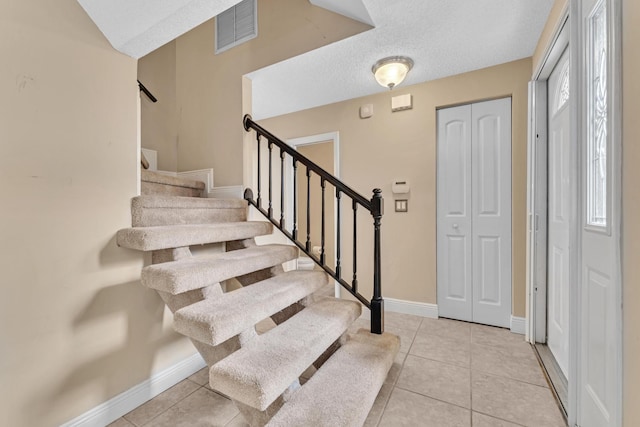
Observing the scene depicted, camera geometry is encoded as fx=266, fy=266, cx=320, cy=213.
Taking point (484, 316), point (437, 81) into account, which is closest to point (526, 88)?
point (437, 81)


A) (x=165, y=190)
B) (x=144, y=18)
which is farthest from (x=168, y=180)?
(x=144, y=18)

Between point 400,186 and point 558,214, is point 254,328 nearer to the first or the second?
point 400,186

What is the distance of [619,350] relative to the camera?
2.99 ft

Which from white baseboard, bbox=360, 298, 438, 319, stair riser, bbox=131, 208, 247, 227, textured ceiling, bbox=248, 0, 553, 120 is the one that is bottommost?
white baseboard, bbox=360, 298, 438, 319

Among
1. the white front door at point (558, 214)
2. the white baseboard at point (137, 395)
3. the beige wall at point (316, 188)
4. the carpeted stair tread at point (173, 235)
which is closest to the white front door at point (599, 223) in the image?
the white front door at point (558, 214)

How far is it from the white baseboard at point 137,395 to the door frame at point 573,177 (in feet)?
6.91

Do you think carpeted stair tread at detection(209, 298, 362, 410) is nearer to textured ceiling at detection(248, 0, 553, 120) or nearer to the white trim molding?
the white trim molding

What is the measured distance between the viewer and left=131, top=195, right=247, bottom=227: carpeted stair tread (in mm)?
1530

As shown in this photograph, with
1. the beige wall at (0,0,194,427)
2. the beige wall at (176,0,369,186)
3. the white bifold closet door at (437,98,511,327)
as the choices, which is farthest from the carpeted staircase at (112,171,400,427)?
the white bifold closet door at (437,98,511,327)

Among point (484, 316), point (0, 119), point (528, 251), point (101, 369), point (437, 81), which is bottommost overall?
point (484, 316)

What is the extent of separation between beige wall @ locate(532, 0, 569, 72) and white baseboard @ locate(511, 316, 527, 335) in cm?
200

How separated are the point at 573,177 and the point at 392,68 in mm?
1502

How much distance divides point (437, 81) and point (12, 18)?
9.31 feet

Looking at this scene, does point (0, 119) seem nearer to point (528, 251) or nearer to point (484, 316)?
point (528, 251)
